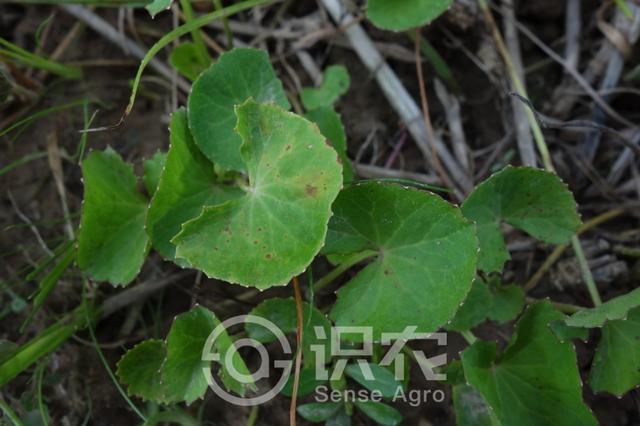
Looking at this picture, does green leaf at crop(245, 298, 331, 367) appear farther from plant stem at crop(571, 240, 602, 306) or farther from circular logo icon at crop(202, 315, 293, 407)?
plant stem at crop(571, 240, 602, 306)

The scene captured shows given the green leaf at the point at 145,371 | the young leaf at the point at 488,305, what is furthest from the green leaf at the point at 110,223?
the young leaf at the point at 488,305

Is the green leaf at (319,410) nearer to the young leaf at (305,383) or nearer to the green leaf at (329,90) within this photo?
the young leaf at (305,383)

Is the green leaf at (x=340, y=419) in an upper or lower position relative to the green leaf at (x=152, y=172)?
lower

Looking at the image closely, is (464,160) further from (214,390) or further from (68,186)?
(68,186)

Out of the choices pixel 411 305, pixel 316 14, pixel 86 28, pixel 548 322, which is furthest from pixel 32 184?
pixel 548 322

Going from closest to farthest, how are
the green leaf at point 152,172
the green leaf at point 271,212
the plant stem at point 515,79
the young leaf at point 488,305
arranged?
the green leaf at point 271,212
the young leaf at point 488,305
the green leaf at point 152,172
the plant stem at point 515,79
